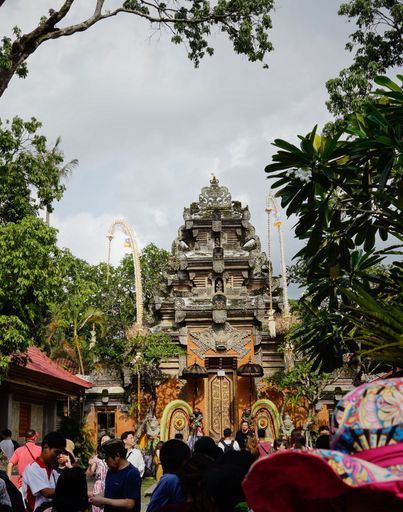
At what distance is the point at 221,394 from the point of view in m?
23.9

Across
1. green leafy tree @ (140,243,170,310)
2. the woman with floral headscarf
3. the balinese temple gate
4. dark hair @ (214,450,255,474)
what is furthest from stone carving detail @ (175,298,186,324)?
the woman with floral headscarf

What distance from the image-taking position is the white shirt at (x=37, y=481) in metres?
4.82

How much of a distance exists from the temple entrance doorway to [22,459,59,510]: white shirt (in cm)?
1902

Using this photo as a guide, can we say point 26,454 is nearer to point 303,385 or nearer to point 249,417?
point 249,417

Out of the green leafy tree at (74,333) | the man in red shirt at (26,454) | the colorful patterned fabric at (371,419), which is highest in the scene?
the green leafy tree at (74,333)

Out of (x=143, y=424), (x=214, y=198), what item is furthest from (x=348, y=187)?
(x=214, y=198)

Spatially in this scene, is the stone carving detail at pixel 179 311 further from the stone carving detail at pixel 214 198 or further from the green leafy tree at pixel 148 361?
the stone carving detail at pixel 214 198

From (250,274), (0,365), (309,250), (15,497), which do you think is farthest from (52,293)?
(250,274)

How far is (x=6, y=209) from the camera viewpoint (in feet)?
42.2

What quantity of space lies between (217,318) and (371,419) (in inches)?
935

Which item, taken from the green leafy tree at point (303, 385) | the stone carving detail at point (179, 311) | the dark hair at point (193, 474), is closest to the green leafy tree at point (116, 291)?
the stone carving detail at point (179, 311)

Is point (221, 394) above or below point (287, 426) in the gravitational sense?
above

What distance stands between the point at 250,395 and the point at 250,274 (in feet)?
17.8

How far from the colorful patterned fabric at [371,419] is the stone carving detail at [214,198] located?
27.4m
